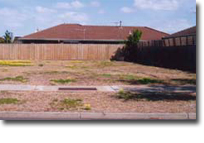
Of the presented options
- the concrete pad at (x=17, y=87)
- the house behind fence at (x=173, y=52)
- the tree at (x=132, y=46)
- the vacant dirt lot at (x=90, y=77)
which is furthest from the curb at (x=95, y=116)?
the tree at (x=132, y=46)

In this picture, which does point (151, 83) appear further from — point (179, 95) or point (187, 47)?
point (187, 47)

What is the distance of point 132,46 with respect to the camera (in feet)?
137

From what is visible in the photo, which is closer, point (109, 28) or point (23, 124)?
point (23, 124)

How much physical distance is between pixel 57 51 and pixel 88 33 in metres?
8.60

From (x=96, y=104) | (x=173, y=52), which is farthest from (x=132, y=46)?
(x=96, y=104)

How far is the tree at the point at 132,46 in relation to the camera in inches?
1635

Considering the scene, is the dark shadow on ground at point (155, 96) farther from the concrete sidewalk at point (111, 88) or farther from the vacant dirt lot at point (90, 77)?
the vacant dirt lot at point (90, 77)

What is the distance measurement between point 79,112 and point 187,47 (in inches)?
727

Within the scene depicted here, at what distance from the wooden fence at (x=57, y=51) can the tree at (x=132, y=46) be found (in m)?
1.06

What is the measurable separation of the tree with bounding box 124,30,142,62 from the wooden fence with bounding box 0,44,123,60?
3.47ft

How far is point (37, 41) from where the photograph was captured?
47.3 m

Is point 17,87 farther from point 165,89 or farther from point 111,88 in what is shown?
point 165,89

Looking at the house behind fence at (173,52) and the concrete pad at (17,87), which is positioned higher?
the house behind fence at (173,52)

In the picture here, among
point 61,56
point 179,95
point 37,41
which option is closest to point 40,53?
point 61,56
